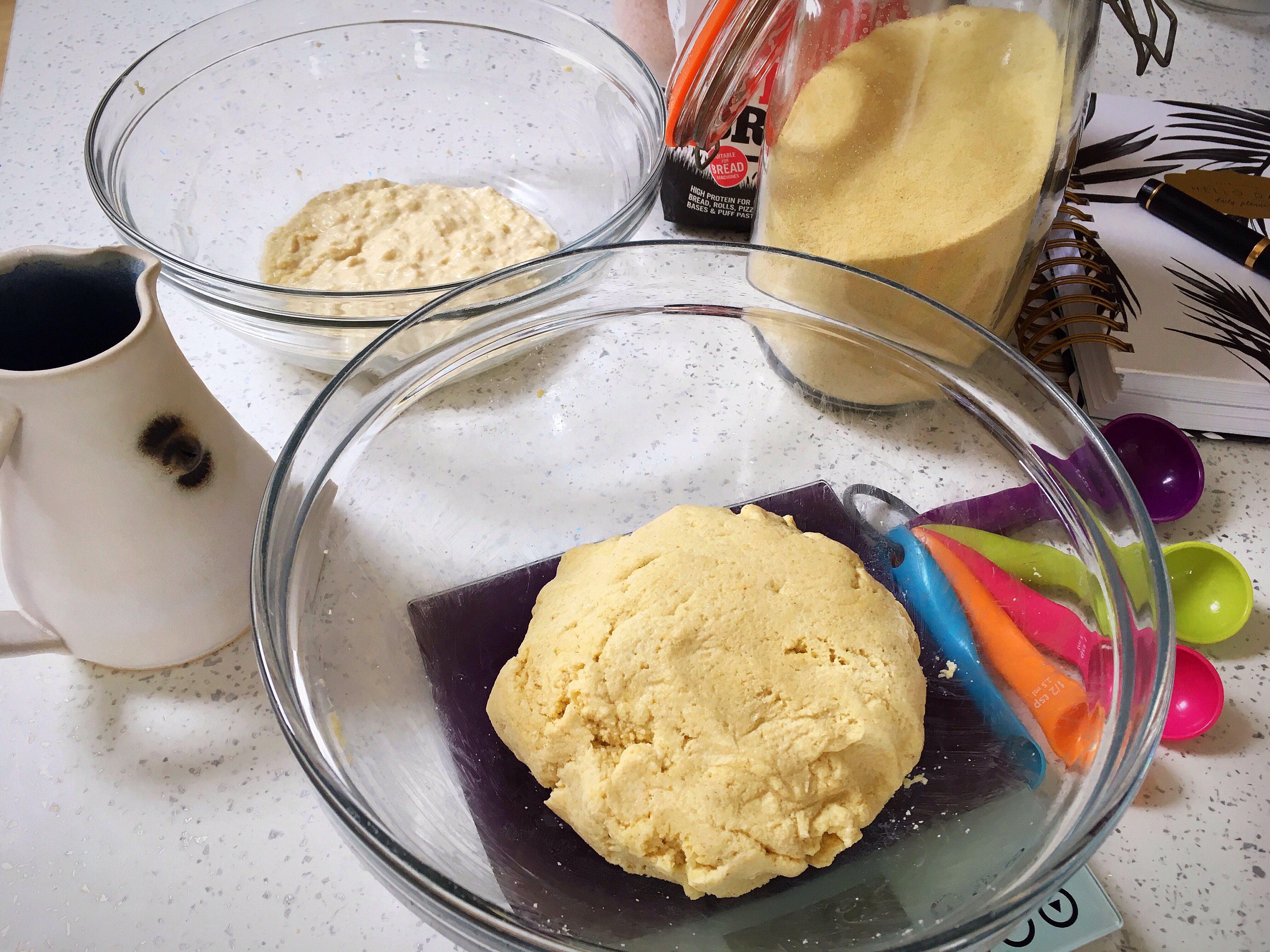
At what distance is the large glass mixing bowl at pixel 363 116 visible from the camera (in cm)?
94

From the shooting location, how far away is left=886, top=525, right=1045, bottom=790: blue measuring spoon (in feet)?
1.93

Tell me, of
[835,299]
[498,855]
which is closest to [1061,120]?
[835,299]

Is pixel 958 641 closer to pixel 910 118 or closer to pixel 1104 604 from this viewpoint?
pixel 1104 604

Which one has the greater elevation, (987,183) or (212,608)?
(987,183)

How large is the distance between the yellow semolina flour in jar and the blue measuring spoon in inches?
8.8

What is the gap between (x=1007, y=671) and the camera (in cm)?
63

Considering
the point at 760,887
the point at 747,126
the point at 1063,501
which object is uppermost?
the point at 747,126

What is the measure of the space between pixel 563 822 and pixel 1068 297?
69 centimetres

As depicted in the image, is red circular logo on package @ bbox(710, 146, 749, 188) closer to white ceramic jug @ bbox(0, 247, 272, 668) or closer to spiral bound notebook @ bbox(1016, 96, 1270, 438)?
spiral bound notebook @ bbox(1016, 96, 1270, 438)

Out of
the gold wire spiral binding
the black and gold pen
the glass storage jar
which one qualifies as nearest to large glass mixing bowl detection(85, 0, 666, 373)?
the glass storage jar

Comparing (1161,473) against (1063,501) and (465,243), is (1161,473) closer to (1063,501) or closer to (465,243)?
(1063,501)

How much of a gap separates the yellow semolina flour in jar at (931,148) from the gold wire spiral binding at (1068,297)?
0.51ft

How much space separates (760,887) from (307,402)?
2.03 ft

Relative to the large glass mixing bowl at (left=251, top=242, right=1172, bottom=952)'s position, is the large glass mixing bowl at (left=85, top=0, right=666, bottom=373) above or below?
above
